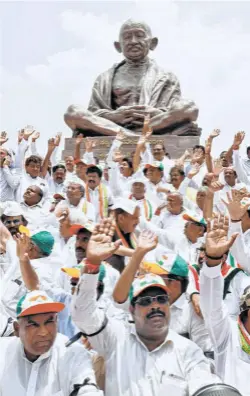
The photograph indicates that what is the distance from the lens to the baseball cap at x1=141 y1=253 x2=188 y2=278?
444 centimetres

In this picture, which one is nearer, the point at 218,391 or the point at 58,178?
the point at 218,391

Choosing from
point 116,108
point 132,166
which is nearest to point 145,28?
point 116,108

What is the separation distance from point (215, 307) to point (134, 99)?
13.2 m

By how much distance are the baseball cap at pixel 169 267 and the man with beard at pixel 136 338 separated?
25.2 inches

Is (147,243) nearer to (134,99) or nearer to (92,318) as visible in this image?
(92,318)

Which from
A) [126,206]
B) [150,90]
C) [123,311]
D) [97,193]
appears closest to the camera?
[123,311]

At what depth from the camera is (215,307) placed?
3.93 m

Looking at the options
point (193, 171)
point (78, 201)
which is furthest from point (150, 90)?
point (78, 201)

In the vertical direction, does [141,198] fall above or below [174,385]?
above

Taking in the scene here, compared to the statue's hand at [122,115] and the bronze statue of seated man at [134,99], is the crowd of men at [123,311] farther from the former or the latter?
the statue's hand at [122,115]

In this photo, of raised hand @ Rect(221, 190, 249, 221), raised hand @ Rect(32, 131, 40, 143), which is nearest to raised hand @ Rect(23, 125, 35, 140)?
raised hand @ Rect(32, 131, 40, 143)

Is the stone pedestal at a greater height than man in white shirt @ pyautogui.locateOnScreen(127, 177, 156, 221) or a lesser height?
greater

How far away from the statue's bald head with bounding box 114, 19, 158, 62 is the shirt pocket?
46.9 ft

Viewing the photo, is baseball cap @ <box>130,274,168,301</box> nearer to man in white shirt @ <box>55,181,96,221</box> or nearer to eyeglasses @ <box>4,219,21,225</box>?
eyeglasses @ <box>4,219,21,225</box>
